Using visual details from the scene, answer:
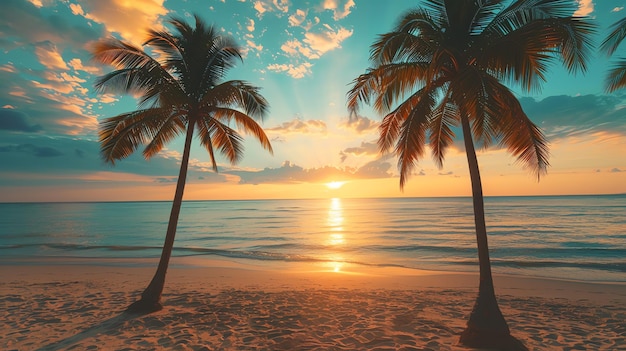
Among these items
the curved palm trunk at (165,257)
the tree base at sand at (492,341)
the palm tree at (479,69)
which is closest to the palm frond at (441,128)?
the palm tree at (479,69)

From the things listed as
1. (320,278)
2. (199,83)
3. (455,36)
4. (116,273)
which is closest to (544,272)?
(320,278)

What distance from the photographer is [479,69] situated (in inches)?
237

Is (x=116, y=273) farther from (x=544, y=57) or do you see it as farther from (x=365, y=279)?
(x=544, y=57)

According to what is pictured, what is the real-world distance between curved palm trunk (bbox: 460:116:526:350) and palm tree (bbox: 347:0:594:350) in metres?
0.02

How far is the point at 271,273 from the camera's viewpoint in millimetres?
16344

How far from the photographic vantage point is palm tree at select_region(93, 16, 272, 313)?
27.5 ft

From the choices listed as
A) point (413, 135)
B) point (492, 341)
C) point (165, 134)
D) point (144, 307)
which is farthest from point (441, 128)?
point (144, 307)

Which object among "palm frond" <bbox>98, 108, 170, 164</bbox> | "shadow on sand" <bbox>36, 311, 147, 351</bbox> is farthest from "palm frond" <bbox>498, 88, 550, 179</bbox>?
"shadow on sand" <bbox>36, 311, 147, 351</bbox>

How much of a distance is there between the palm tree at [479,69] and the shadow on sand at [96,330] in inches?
300

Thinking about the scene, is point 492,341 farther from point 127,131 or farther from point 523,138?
point 127,131

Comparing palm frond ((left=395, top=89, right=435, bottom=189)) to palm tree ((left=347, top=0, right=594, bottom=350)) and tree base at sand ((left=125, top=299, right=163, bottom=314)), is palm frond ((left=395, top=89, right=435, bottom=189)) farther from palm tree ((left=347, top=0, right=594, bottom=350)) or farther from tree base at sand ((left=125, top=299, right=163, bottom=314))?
tree base at sand ((left=125, top=299, right=163, bottom=314))

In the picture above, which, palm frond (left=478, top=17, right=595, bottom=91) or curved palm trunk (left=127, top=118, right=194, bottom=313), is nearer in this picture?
palm frond (left=478, top=17, right=595, bottom=91)

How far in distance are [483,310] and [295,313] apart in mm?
4714

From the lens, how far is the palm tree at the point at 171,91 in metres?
8.39
